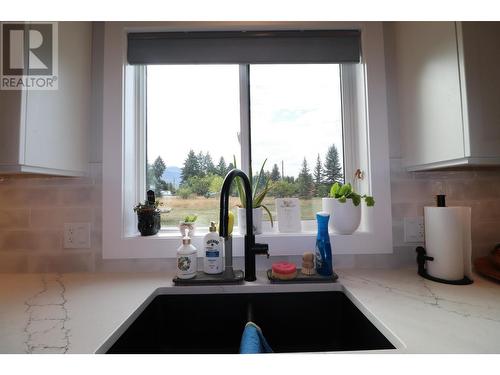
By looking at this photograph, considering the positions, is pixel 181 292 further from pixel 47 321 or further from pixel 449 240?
pixel 449 240

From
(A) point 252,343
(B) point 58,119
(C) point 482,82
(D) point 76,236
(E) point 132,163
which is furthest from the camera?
(E) point 132,163

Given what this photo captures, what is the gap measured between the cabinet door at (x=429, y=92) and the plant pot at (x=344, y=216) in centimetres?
30

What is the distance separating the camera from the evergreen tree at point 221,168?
3.92 ft

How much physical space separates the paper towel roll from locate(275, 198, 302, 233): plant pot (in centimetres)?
49

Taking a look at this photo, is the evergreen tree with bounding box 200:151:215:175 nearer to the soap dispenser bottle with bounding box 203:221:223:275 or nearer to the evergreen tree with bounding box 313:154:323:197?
the soap dispenser bottle with bounding box 203:221:223:275

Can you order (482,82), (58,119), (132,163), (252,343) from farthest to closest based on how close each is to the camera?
(132,163), (58,119), (482,82), (252,343)

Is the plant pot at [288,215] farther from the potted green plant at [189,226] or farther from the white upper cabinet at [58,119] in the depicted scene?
the white upper cabinet at [58,119]

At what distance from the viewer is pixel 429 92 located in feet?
2.81

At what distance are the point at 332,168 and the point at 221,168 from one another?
57 cm

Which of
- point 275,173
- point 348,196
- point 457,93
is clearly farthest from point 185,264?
point 457,93

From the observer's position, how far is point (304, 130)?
4.01ft

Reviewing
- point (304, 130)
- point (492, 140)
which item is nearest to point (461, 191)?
point (492, 140)

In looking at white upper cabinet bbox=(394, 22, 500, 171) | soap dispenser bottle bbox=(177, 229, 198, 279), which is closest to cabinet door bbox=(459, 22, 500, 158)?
white upper cabinet bbox=(394, 22, 500, 171)
